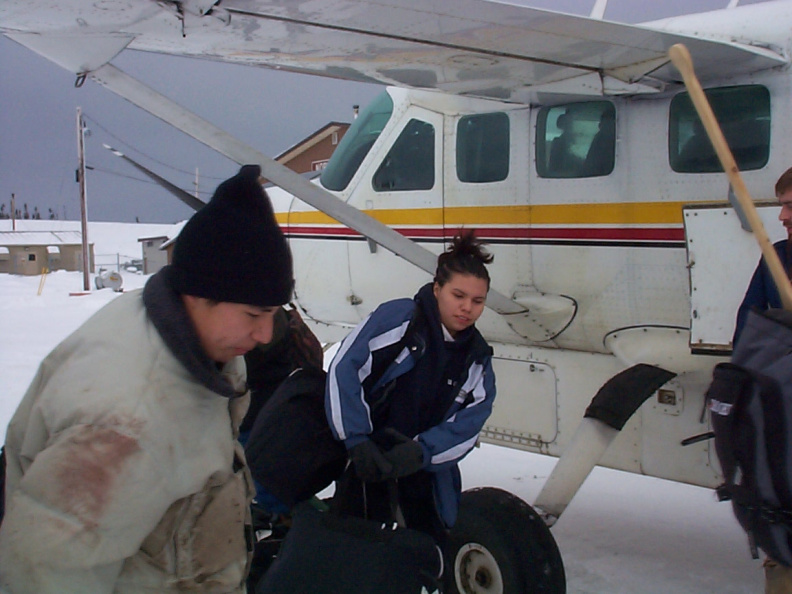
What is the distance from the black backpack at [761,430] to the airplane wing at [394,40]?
1618 mm

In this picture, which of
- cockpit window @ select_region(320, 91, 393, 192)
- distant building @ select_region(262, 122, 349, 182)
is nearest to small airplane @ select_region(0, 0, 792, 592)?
cockpit window @ select_region(320, 91, 393, 192)

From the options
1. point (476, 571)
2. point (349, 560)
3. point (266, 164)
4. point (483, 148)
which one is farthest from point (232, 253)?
point (483, 148)

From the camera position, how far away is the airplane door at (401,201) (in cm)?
457

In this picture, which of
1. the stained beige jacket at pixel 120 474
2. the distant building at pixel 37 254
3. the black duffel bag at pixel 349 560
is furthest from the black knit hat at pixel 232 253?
the distant building at pixel 37 254

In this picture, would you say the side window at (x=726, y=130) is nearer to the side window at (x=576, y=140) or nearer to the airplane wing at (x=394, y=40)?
the airplane wing at (x=394, y=40)

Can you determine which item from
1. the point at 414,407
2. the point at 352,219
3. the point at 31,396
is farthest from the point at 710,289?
the point at 31,396

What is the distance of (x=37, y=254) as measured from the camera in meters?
39.7

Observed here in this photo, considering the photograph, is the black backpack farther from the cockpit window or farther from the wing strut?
the cockpit window

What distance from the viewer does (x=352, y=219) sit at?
3.76 m

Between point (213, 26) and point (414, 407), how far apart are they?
6.22 feet

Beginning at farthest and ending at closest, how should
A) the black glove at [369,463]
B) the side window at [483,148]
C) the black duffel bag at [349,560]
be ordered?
the side window at [483,148] → the black glove at [369,463] → the black duffel bag at [349,560]

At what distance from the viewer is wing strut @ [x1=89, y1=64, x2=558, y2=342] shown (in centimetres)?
345

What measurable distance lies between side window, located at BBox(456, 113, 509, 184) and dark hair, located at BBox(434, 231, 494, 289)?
138cm

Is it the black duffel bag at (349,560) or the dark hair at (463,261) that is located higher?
the dark hair at (463,261)
